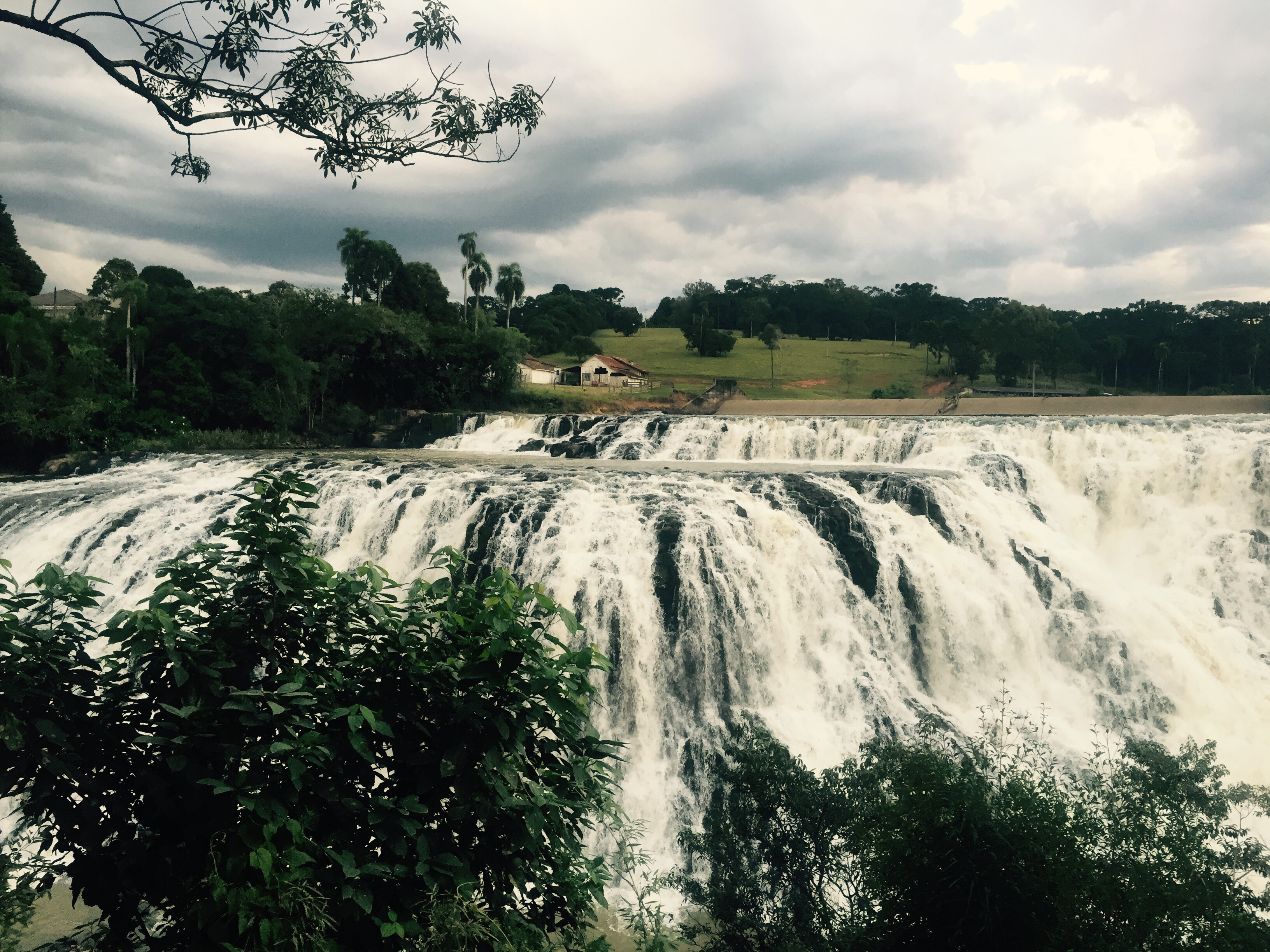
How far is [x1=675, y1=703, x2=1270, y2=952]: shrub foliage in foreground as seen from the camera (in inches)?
213

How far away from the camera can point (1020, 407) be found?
36.2 metres

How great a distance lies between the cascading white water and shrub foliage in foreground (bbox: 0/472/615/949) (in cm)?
689

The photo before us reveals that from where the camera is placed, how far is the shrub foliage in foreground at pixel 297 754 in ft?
9.90

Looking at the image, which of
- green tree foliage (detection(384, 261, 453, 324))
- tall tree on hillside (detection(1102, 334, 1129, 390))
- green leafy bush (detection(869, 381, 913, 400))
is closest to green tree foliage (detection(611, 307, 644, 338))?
green tree foliage (detection(384, 261, 453, 324))

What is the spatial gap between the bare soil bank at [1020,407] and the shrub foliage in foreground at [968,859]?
78.9ft

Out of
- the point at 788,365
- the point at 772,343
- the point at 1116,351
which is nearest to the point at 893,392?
the point at 772,343

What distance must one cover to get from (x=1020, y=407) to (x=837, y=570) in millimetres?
25396

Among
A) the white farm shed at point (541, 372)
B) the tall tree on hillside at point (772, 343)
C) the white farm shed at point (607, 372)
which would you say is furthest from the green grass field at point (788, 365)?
the white farm shed at point (541, 372)

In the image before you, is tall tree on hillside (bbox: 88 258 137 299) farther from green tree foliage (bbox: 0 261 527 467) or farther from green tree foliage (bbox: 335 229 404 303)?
green tree foliage (bbox: 335 229 404 303)

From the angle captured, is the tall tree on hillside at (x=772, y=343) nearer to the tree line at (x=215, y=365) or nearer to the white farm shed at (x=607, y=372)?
the white farm shed at (x=607, y=372)

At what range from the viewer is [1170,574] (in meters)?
18.8

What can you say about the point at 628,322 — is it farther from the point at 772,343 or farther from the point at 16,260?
the point at 16,260

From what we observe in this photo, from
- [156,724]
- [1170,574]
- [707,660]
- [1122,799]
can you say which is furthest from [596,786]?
[1170,574]

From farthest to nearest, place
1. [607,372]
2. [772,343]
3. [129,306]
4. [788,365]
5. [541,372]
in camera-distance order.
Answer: [788,365]
[772,343]
[607,372]
[541,372]
[129,306]
